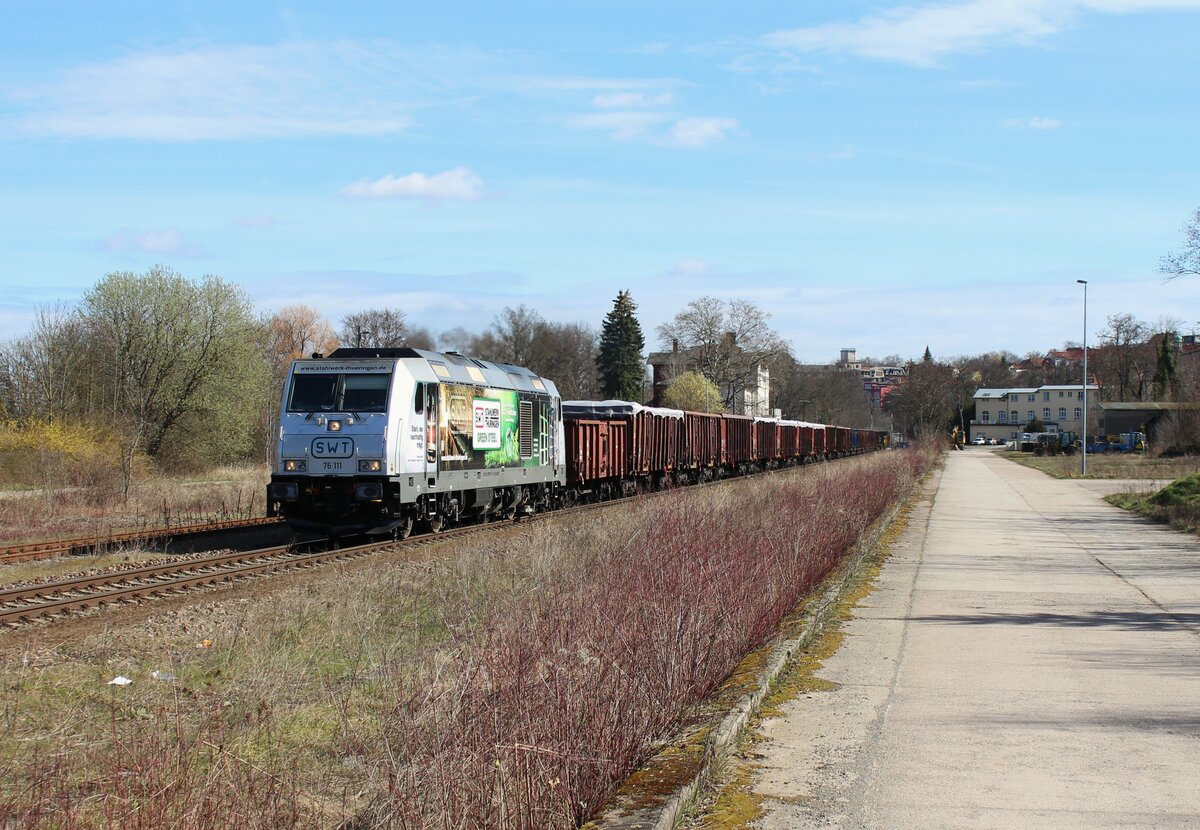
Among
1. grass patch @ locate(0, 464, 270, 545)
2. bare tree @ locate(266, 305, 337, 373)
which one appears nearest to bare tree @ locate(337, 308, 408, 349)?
bare tree @ locate(266, 305, 337, 373)

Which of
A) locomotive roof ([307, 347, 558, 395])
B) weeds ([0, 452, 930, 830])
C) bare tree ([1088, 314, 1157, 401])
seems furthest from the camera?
bare tree ([1088, 314, 1157, 401])

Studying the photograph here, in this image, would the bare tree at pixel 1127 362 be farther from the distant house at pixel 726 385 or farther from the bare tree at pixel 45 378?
the bare tree at pixel 45 378

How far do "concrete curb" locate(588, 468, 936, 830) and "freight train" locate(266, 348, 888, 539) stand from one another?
8.52 metres

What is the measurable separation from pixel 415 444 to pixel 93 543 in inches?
220

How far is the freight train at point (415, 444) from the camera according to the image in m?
18.4

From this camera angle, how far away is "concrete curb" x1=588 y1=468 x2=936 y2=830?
4.66 metres

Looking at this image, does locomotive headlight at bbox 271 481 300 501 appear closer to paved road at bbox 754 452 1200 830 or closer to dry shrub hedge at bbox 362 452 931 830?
dry shrub hedge at bbox 362 452 931 830

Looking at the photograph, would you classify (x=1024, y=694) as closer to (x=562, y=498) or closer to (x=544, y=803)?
(x=544, y=803)

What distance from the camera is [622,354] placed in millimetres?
108562

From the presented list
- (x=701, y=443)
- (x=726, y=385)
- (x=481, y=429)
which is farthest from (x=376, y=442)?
(x=726, y=385)

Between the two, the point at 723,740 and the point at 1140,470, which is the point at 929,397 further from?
the point at 723,740

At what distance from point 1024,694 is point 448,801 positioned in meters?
5.12

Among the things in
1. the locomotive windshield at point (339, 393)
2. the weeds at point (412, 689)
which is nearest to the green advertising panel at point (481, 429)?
the locomotive windshield at point (339, 393)

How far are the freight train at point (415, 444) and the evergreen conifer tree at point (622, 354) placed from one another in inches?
3101
